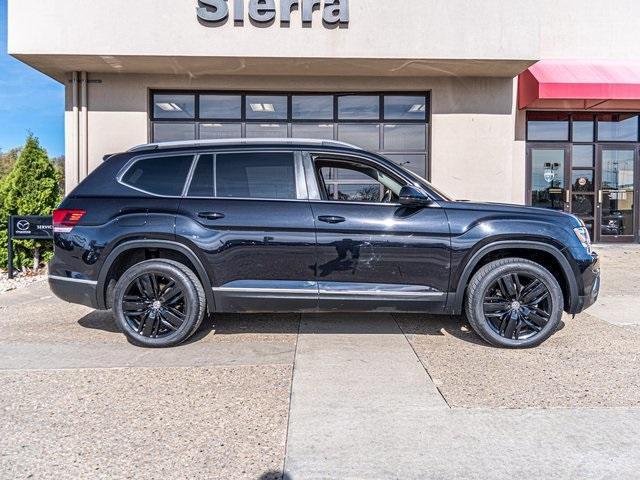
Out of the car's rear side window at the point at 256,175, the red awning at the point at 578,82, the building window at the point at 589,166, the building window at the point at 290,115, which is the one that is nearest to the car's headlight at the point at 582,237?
the car's rear side window at the point at 256,175

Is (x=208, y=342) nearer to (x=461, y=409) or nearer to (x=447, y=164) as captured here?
(x=461, y=409)

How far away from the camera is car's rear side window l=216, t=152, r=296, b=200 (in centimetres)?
439

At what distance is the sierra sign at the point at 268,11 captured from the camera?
8.60 metres

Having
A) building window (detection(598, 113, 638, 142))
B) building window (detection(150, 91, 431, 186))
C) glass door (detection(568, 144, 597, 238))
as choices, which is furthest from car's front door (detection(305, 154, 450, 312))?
building window (detection(598, 113, 638, 142))

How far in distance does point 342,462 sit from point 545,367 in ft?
7.45

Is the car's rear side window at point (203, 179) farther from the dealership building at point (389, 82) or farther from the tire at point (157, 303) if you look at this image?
the dealership building at point (389, 82)

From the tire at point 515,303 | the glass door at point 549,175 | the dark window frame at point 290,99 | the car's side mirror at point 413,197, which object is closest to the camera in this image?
the car's side mirror at point 413,197

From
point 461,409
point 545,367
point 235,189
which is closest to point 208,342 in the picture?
point 235,189

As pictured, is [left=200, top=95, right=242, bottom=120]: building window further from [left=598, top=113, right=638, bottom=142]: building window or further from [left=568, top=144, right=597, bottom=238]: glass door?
[left=598, top=113, right=638, bottom=142]: building window

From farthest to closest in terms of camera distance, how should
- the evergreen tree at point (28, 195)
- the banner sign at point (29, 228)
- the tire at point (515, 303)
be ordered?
the evergreen tree at point (28, 195), the banner sign at point (29, 228), the tire at point (515, 303)

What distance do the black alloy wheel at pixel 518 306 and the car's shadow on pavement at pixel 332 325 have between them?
33 cm

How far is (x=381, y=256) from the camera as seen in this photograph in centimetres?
425

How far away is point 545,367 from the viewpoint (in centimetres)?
388

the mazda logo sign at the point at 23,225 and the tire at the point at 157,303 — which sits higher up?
the mazda logo sign at the point at 23,225
